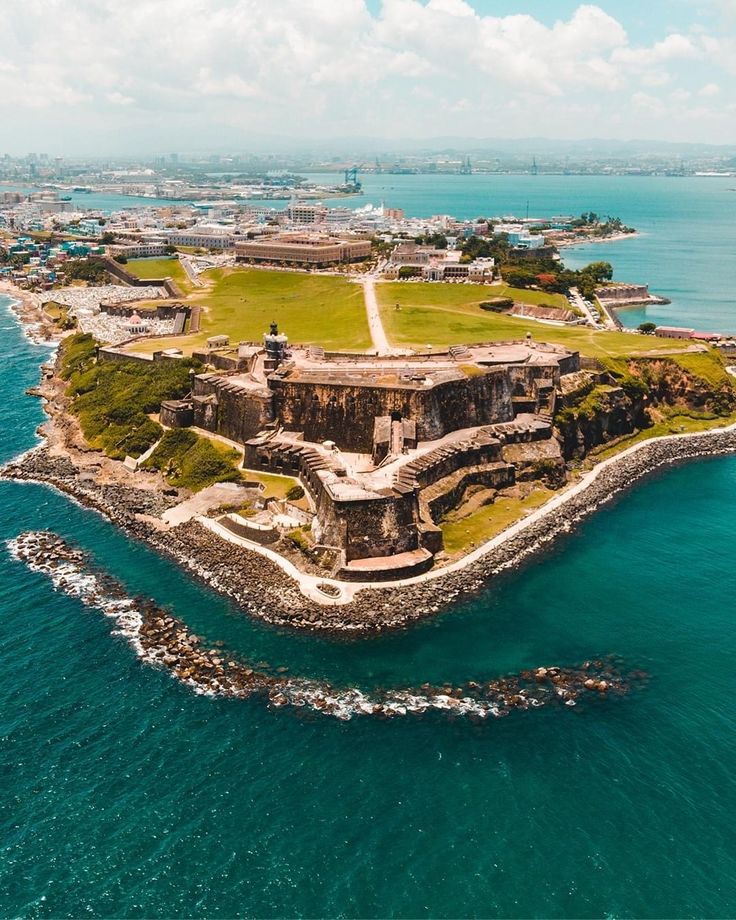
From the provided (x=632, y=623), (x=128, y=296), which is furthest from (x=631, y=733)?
(x=128, y=296)

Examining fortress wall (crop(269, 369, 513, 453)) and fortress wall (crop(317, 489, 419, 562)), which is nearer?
fortress wall (crop(317, 489, 419, 562))

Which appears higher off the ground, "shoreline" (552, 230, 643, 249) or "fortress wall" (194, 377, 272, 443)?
"fortress wall" (194, 377, 272, 443)

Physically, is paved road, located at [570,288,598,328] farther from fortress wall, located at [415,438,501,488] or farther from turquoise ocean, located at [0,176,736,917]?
turquoise ocean, located at [0,176,736,917]

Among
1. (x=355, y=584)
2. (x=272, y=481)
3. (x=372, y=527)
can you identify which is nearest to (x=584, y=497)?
(x=372, y=527)

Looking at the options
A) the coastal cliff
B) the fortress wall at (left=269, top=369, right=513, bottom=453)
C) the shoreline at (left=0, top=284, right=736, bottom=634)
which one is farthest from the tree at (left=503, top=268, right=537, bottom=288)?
the fortress wall at (left=269, top=369, right=513, bottom=453)

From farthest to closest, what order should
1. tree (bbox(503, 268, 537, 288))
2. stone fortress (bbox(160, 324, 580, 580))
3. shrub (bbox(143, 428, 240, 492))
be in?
tree (bbox(503, 268, 537, 288))
shrub (bbox(143, 428, 240, 492))
stone fortress (bbox(160, 324, 580, 580))

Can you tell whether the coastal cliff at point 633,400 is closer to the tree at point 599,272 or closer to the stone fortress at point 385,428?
the stone fortress at point 385,428

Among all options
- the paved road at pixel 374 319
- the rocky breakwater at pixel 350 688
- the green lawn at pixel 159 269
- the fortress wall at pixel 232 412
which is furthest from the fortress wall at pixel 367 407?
the green lawn at pixel 159 269
